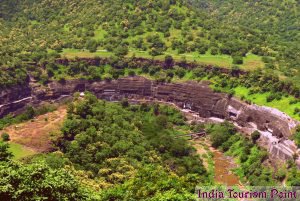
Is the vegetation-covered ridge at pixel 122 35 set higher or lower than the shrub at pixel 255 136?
higher

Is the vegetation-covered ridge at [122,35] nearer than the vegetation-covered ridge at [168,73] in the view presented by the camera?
No

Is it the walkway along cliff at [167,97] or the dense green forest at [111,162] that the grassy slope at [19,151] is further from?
the walkway along cliff at [167,97]

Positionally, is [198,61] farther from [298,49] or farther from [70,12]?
[70,12]

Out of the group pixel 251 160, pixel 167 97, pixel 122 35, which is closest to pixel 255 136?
pixel 251 160

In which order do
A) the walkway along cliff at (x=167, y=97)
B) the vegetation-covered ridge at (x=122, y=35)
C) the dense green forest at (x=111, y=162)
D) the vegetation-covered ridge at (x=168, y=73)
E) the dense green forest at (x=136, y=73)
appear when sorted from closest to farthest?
the dense green forest at (x=111, y=162) < the dense green forest at (x=136, y=73) < the walkway along cliff at (x=167, y=97) < the vegetation-covered ridge at (x=168, y=73) < the vegetation-covered ridge at (x=122, y=35)

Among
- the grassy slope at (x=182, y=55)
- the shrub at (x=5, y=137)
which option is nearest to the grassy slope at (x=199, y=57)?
the grassy slope at (x=182, y=55)

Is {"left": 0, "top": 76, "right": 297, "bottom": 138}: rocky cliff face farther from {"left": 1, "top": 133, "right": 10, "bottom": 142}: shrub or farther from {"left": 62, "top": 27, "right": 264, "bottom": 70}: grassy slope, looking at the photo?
{"left": 1, "top": 133, "right": 10, "bottom": 142}: shrub

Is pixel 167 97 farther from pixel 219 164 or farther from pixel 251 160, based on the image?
pixel 251 160

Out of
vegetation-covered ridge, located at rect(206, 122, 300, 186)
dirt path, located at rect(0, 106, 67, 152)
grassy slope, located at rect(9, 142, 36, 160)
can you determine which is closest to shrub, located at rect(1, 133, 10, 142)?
dirt path, located at rect(0, 106, 67, 152)
